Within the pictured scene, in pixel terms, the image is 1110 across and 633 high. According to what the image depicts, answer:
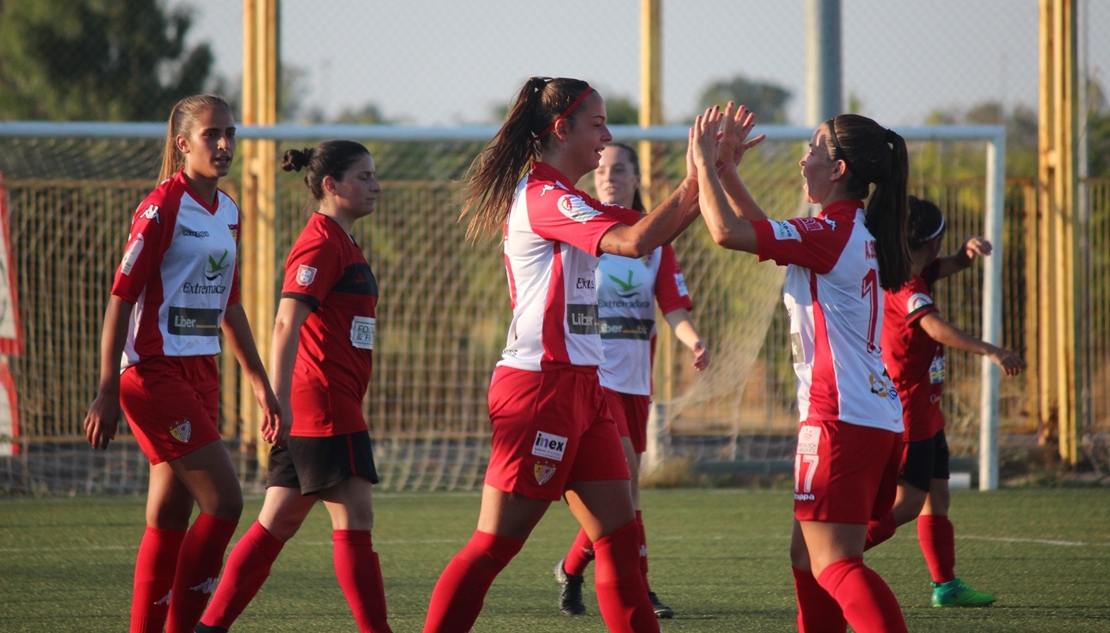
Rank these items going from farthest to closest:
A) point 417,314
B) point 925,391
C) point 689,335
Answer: point 417,314, point 689,335, point 925,391

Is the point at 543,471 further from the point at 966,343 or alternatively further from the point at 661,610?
the point at 966,343

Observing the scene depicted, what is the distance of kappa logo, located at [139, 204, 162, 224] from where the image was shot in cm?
354

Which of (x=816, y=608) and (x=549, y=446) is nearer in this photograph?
(x=549, y=446)

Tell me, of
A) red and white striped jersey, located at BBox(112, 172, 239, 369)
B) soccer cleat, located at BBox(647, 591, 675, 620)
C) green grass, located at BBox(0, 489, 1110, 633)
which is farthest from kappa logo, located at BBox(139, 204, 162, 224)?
soccer cleat, located at BBox(647, 591, 675, 620)

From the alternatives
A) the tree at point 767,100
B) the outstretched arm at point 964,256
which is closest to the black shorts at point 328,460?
the outstretched arm at point 964,256

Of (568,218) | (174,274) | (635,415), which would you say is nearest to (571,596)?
(635,415)

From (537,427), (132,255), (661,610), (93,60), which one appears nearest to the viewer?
(537,427)

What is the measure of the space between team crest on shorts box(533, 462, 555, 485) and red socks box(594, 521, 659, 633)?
0.28 m

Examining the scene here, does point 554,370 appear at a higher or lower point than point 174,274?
lower

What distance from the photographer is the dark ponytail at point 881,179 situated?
3.15m

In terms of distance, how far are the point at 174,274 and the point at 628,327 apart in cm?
214

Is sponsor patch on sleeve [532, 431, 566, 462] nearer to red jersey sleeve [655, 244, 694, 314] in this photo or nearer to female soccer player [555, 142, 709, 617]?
female soccer player [555, 142, 709, 617]

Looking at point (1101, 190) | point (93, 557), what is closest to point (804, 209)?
point (1101, 190)

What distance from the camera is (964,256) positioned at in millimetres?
5086
